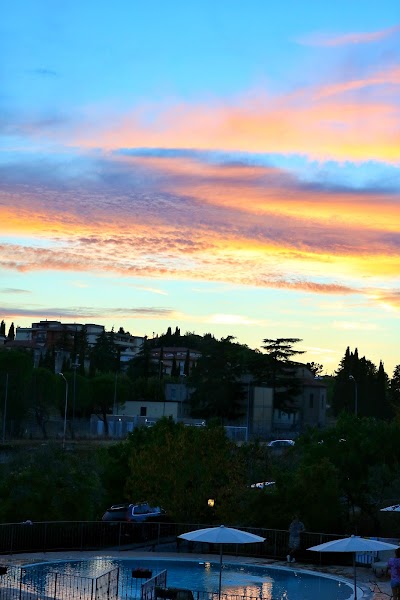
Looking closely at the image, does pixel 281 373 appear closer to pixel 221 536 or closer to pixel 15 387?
pixel 15 387

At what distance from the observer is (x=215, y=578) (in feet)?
106

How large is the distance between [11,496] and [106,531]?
14.4 ft

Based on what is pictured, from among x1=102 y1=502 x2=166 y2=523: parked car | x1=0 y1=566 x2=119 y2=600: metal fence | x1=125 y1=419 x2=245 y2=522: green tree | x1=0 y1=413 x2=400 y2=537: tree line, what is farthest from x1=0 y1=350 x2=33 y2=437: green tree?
x1=0 y1=566 x2=119 y2=600: metal fence

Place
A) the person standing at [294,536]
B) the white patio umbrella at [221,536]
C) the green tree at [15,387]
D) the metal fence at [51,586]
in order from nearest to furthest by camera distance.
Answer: the metal fence at [51,586]
the white patio umbrella at [221,536]
the person standing at [294,536]
the green tree at [15,387]

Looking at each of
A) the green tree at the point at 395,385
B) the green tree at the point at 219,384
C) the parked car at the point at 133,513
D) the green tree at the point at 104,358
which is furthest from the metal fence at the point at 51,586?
the green tree at the point at 104,358

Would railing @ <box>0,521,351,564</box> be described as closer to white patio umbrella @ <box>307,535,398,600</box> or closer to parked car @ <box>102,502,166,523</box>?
parked car @ <box>102,502,166,523</box>

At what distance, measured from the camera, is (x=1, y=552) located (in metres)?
34.0

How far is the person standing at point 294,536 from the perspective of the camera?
3438 centimetres

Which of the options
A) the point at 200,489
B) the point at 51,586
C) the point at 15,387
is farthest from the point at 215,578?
the point at 15,387

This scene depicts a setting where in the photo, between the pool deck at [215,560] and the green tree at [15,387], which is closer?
the pool deck at [215,560]

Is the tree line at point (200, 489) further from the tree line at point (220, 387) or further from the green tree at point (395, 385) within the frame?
the green tree at point (395, 385)

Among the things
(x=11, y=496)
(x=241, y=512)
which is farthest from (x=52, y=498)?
(x=241, y=512)

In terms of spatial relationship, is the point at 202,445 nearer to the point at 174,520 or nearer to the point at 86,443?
the point at 174,520

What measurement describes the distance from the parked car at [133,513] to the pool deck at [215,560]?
624 cm
